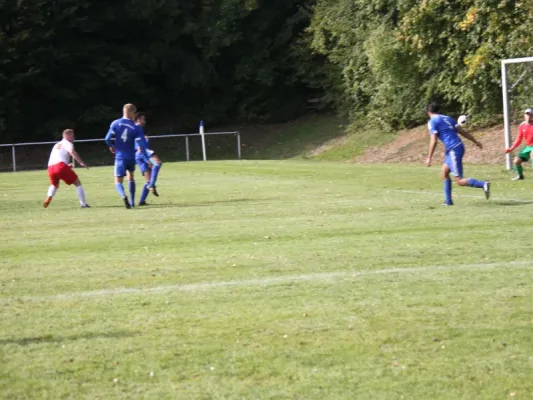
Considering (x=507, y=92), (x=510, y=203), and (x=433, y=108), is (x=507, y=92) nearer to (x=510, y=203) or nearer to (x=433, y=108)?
(x=510, y=203)

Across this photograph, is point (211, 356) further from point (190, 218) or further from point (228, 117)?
point (228, 117)

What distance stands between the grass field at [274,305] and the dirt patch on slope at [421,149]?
652 inches

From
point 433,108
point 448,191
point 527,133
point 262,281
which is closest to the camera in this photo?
point 262,281

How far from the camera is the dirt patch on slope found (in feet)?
115

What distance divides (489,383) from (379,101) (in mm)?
40849

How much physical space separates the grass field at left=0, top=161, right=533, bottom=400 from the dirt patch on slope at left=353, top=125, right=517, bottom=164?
16.6m

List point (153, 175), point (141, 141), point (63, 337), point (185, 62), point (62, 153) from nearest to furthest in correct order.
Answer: point (63, 337) → point (141, 141) → point (62, 153) → point (153, 175) → point (185, 62)

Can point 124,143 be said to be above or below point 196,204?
above

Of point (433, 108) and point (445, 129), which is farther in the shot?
point (445, 129)

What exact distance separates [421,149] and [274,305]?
1258 inches

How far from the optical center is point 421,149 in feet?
133

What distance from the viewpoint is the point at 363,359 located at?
7.22m

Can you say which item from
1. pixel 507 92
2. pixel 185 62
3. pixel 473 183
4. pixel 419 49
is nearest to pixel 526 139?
pixel 507 92

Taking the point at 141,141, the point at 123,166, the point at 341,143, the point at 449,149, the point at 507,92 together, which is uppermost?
the point at 507,92
